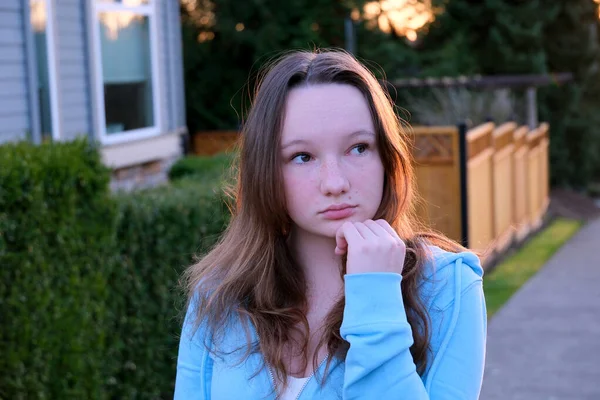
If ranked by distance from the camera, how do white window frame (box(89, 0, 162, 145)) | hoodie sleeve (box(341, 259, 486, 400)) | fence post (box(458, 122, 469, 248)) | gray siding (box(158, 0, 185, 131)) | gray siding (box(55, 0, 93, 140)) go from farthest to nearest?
gray siding (box(158, 0, 185, 131)) → fence post (box(458, 122, 469, 248)) → white window frame (box(89, 0, 162, 145)) → gray siding (box(55, 0, 93, 140)) → hoodie sleeve (box(341, 259, 486, 400))

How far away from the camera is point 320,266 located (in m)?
1.96

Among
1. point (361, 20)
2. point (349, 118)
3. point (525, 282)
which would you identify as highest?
point (361, 20)

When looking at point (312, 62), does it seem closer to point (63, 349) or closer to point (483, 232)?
point (63, 349)

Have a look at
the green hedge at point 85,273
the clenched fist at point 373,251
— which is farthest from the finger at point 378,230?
the green hedge at point 85,273

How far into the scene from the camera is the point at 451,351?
173 centimetres

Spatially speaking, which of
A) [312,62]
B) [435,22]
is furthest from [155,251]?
[435,22]

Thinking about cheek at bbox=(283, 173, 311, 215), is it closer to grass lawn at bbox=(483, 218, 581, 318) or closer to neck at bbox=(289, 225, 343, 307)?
neck at bbox=(289, 225, 343, 307)

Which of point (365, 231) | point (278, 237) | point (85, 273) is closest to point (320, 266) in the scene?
point (278, 237)

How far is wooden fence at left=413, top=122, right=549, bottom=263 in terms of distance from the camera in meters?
9.95

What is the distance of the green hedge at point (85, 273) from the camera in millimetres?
3918

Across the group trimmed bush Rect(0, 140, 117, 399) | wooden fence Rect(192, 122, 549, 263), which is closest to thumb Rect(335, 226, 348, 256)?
trimmed bush Rect(0, 140, 117, 399)

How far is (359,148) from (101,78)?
7.39 m

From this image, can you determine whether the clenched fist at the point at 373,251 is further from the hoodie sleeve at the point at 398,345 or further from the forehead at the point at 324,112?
the forehead at the point at 324,112

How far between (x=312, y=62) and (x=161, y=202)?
329 centimetres
